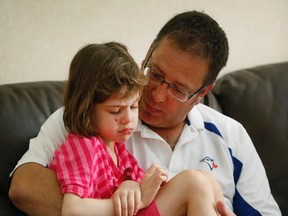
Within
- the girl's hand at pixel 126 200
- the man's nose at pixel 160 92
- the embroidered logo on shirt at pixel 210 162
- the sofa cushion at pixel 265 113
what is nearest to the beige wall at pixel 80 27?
the sofa cushion at pixel 265 113

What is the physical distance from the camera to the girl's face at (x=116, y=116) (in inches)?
50.4

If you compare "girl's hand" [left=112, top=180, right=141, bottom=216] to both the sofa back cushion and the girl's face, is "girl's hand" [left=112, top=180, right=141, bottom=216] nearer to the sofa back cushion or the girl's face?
the girl's face

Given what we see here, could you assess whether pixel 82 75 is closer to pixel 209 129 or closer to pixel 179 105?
pixel 179 105

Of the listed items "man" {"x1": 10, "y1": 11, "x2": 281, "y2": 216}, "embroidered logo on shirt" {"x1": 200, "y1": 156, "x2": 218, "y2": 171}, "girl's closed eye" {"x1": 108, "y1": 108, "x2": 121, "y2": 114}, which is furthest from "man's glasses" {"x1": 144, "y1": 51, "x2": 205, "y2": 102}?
"girl's closed eye" {"x1": 108, "y1": 108, "x2": 121, "y2": 114}

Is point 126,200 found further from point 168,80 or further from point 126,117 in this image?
point 168,80

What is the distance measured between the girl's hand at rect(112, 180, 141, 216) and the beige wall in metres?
0.86

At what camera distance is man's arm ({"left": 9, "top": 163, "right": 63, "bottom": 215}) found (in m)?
1.36

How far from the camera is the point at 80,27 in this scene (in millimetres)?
1993

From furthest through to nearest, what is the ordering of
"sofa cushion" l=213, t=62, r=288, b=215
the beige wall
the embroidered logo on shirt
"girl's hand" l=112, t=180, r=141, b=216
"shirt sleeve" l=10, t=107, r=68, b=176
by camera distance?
"sofa cushion" l=213, t=62, r=288, b=215
the beige wall
the embroidered logo on shirt
"shirt sleeve" l=10, t=107, r=68, b=176
"girl's hand" l=112, t=180, r=141, b=216

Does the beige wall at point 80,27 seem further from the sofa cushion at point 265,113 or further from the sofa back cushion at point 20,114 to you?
the sofa cushion at point 265,113

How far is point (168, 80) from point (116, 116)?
0.36m

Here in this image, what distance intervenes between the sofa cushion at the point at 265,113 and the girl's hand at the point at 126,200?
95 cm

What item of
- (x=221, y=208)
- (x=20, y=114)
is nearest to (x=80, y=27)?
(x=20, y=114)

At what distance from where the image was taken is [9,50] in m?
1.87
